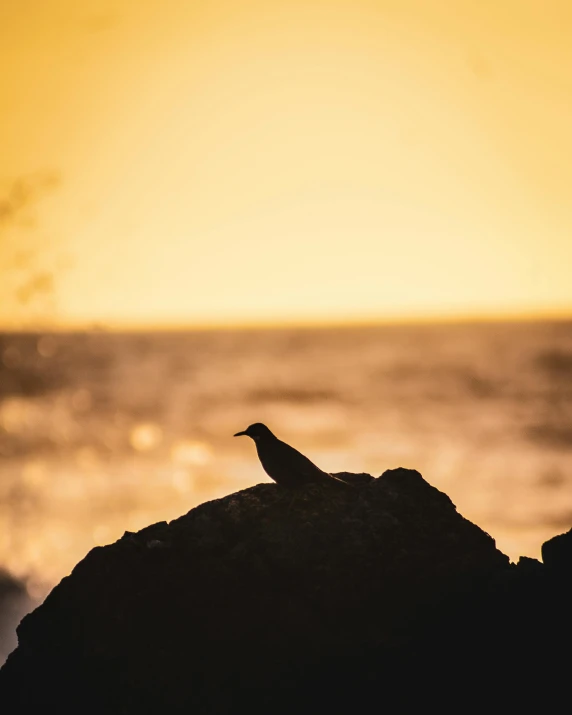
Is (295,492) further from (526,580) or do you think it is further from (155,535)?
(526,580)

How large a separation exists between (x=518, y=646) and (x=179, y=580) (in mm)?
2165

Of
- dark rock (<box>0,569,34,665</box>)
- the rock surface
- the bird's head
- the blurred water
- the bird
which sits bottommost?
the rock surface

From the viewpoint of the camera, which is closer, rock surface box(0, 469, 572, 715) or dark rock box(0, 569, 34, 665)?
rock surface box(0, 469, 572, 715)

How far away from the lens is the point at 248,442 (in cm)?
6475

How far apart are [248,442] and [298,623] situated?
58.3m

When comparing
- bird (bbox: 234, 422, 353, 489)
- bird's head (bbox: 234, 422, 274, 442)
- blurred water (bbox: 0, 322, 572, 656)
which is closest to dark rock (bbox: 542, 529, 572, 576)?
bird (bbox: 234, 422, 353, 489)

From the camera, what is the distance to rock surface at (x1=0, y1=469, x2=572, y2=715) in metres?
6.47

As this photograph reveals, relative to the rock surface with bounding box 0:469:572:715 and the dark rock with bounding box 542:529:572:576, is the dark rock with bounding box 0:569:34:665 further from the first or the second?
the dark rock with bounding box 542:529:572:576

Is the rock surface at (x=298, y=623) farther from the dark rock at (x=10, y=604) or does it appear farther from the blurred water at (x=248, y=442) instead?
the blurred water at (x=248, y=442)

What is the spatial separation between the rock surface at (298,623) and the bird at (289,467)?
56cm

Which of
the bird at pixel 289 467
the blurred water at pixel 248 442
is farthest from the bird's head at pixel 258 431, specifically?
the blurred water at pixel 248 442

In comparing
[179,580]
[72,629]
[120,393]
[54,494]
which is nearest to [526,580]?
[179,580]

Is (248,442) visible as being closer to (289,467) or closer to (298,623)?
(289,467)

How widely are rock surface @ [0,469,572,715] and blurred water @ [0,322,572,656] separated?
20.5 m
